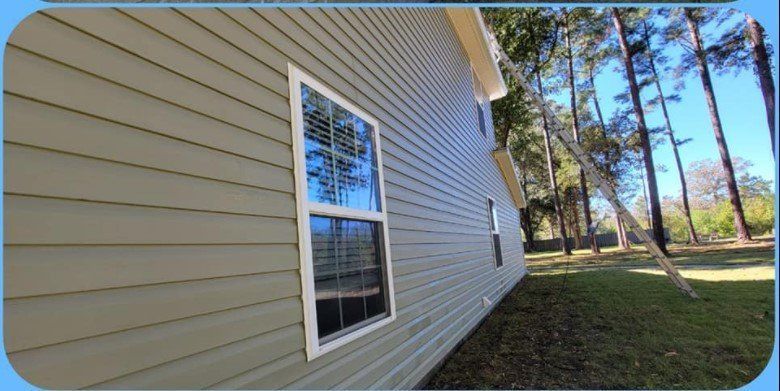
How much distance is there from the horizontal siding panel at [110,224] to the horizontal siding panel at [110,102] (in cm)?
32

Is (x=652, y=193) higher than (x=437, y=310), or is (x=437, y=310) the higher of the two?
(x=652, y=193)

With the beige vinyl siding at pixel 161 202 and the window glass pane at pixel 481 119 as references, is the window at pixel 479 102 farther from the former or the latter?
the beige vinyl siding at pixel 161 202

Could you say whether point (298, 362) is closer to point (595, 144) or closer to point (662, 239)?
point (662, 239)

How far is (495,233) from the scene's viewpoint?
8.74m

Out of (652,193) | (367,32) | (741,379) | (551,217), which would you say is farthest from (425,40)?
(551,217)

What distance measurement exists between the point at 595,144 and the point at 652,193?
10.2 m

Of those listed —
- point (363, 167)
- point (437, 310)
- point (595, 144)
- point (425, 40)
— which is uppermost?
point (595, 144)

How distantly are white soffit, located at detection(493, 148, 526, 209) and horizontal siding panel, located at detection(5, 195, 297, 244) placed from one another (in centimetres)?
942

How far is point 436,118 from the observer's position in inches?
222

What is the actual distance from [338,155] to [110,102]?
1643 millimetres

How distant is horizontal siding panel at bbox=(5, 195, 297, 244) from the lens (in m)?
1.17

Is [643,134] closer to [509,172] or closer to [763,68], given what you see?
[509,172]

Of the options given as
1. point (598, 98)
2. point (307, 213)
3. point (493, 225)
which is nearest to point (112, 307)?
point (307, 213)

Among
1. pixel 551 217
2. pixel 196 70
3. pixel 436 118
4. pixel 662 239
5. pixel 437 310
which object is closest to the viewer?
pixel 196 70
